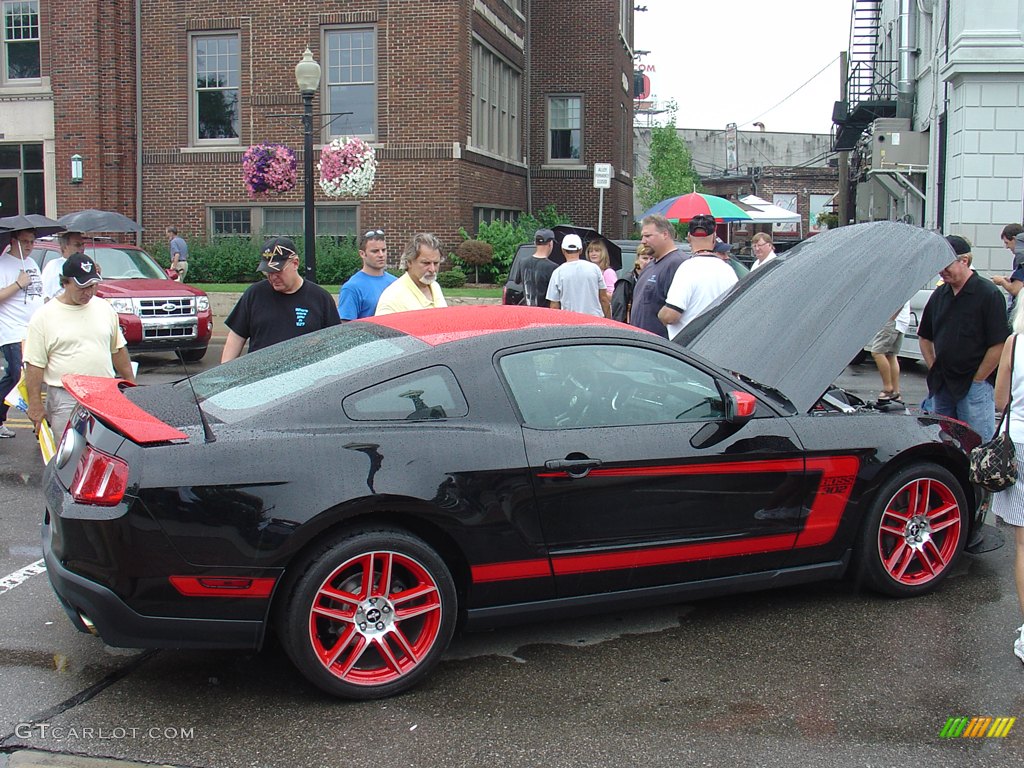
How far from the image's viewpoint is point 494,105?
24.7 m

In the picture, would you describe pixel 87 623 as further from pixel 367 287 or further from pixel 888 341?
pixel 888 341

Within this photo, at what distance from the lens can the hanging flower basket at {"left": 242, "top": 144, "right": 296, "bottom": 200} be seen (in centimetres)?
1914

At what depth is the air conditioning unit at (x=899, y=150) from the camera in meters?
22.7

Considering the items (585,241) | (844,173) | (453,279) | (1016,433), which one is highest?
(844,173)

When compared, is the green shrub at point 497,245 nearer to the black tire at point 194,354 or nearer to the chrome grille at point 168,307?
the black tire at point 194,354

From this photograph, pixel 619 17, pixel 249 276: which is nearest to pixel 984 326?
pixel 249 276

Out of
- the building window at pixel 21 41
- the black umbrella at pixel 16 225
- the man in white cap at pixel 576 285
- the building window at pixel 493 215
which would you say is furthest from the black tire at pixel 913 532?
the building window at pixel 21 41

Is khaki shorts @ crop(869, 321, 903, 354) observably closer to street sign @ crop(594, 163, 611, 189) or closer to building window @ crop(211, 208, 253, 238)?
street sign @ crop(594, 163, 611, 189)

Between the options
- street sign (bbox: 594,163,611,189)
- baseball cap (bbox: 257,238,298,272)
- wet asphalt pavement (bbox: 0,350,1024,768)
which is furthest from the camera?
street sign (bbox: 594,163,611,189)

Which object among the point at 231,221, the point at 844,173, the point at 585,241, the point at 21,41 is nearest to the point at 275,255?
the point at 585,241

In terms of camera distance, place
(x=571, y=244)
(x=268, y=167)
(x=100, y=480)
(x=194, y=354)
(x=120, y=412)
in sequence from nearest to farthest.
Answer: (x=100, y=480)
(x=120, y=412)
(x=571, y=244)
(x=194, y=354)
(x=268, y=167)

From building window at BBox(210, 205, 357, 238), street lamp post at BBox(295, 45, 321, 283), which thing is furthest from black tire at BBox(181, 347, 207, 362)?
building window at BBox(210, 205, 357, 238)

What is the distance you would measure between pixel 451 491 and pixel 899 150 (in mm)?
21374

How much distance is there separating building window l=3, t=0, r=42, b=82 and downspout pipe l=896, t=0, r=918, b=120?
1979 cm
